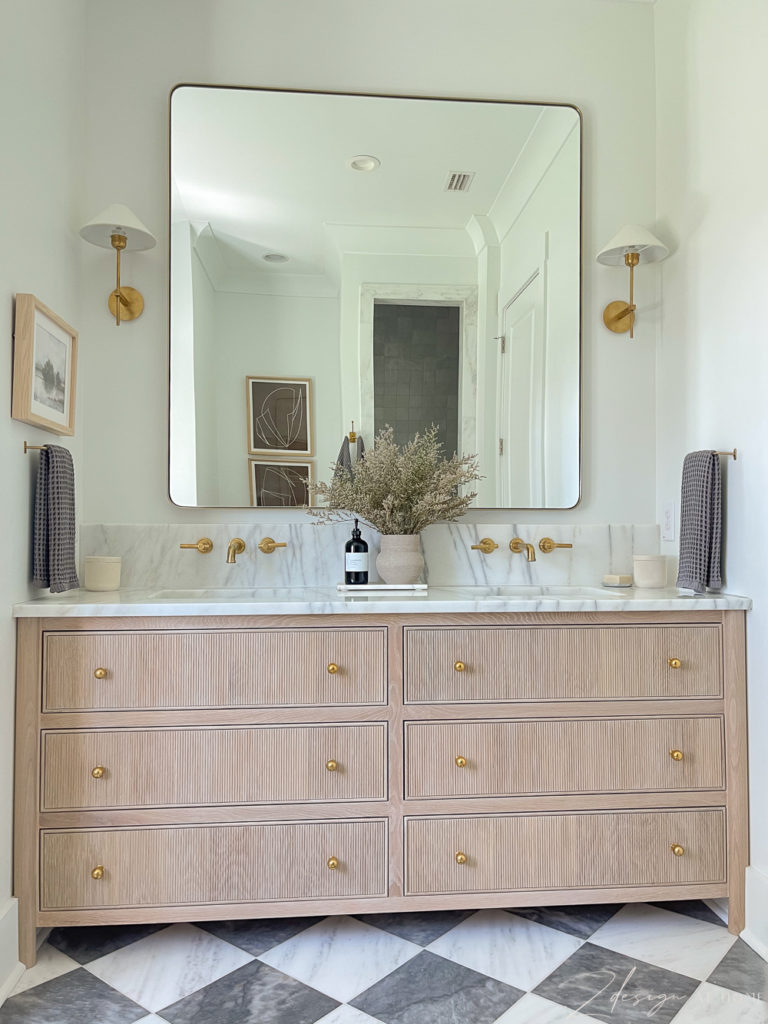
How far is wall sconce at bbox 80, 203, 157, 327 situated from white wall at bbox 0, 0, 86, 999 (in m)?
0.09

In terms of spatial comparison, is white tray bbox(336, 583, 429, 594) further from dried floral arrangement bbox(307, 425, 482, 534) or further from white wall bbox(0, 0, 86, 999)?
white wall bbox(0, 0, 86, 999)

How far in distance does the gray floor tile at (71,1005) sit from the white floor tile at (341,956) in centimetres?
33

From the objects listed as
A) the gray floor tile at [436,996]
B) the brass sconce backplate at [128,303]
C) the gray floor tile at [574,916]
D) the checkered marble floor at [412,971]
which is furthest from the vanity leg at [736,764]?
the brass sconce backplate at [128,303]

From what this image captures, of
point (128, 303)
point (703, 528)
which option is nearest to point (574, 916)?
point (703, 528)

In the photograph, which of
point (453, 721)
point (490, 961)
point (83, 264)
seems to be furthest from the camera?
point (83, 264)

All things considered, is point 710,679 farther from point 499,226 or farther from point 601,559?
point 499,226

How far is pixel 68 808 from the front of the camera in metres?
1.84

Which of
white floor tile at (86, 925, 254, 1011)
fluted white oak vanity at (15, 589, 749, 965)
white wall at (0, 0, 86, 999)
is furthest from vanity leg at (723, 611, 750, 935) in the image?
white wall at (0, 0, 86, 999)

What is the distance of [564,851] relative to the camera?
195cm

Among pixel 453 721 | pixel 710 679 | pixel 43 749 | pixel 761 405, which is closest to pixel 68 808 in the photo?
pixel 43 749

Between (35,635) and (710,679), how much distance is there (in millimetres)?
1660

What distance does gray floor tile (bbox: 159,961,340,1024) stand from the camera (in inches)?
63.0

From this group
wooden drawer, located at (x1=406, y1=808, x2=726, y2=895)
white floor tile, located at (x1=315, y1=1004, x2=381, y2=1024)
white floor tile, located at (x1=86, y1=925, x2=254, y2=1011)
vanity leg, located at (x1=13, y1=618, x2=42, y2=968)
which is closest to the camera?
white floor tile, located at (x1=315, y1=1004, x2=381, y2=1024)

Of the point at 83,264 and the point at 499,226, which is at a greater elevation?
the point at 499,226
